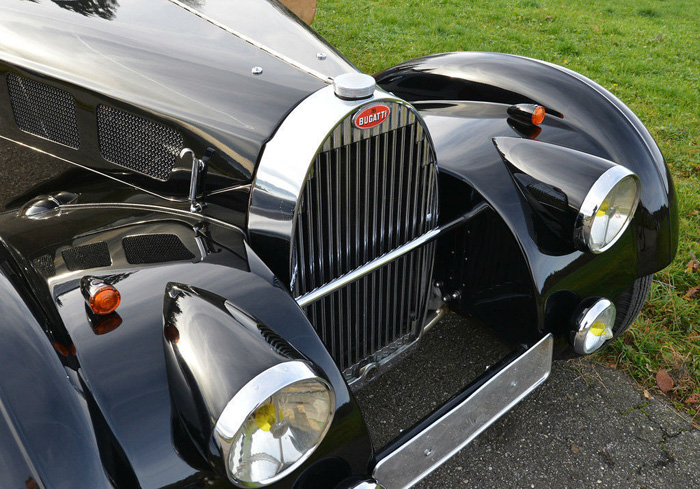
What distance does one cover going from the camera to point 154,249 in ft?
5.32

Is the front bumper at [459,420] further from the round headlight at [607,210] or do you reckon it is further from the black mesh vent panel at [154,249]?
the black mesh vent panel at [154,249]

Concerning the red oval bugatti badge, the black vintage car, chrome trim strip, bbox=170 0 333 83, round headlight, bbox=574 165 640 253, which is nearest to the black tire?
the black vintage car

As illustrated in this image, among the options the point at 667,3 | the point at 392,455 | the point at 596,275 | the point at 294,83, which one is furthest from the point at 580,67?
the point at 392,455

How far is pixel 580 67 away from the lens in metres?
5.84

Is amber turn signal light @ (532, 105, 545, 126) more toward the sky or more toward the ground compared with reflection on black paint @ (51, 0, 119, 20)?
more toward the ground

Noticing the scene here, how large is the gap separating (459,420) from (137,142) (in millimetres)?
1280

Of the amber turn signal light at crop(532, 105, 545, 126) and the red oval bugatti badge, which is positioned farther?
the amber turn signal light at crop(532, 105, 545, 126)

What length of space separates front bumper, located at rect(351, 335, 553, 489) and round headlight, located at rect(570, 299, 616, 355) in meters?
0.10

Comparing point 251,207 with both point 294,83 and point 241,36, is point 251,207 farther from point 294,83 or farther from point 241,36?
point 241,36

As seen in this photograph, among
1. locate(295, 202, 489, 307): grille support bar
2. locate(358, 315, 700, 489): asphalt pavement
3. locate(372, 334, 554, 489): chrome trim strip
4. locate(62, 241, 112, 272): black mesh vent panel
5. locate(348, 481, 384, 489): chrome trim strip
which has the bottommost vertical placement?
locate(358, 315, 700, 489): asphalt pavement

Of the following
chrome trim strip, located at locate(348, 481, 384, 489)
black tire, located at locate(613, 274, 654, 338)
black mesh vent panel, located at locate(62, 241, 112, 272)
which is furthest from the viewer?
black tire, located at locate(613, 274, 654, 338)

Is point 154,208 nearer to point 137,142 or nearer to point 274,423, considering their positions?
point 137,142

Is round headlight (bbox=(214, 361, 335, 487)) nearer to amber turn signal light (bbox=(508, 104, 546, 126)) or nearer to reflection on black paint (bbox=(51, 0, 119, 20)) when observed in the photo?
amber turn signal light (bbox=(508, 104, 546, 126))

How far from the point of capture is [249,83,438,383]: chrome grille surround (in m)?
1.63
